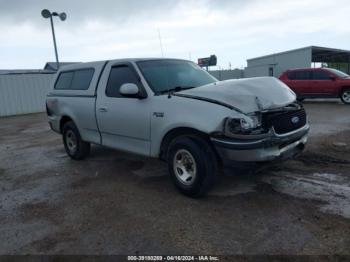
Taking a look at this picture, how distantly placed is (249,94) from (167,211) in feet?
5.80

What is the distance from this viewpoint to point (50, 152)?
24.8 ft

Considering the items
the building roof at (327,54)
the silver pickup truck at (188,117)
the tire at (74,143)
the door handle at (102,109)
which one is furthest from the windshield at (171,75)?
the building roof at (327,54)

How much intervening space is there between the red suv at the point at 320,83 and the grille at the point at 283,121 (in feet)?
39.3

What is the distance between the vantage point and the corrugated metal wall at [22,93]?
18141 millimetres

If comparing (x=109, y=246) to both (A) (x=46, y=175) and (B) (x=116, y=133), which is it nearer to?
(B) (x=116, y=133)

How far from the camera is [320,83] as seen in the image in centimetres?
1522

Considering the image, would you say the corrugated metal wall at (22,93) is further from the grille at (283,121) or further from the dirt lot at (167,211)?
the grille at (283,121)

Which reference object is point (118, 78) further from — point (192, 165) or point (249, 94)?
point (249, 94)

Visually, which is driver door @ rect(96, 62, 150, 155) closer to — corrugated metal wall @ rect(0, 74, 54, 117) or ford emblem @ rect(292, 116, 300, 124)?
ford emblem @ rect(292, 116, 300, 124)

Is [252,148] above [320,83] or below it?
below

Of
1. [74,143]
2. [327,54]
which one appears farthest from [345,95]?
[327,54]

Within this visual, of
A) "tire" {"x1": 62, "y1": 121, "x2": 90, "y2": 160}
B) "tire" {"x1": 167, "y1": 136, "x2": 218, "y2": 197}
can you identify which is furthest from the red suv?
"tire" {"x1": 167, "y1": 136, "x2": 218, "y2": 197}

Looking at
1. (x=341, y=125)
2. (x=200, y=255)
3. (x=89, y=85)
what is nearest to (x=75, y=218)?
(x=200, y=255)

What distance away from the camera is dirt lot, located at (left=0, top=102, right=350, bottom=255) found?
3.14 meters
